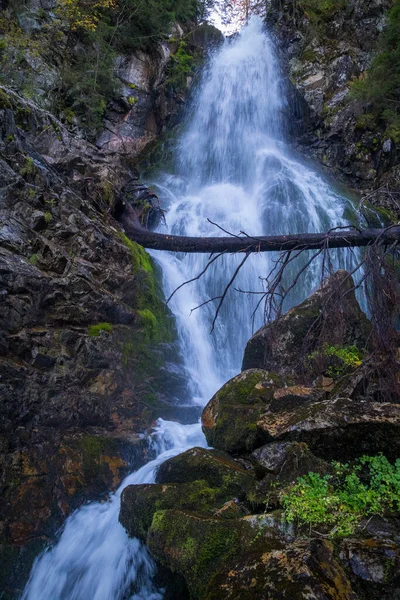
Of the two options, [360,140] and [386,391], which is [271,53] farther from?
[386,391]

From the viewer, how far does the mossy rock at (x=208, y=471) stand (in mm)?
3598

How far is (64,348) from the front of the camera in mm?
5422

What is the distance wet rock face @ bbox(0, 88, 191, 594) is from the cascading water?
393 mm

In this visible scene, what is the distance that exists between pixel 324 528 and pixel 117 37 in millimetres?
17781

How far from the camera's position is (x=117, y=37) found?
15453 millimetres

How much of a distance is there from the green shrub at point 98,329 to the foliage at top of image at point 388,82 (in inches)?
524

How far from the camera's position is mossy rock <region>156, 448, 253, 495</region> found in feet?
11.8

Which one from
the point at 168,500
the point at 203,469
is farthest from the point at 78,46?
the point at 168,500

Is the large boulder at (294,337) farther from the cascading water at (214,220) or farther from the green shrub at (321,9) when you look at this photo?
the green shrub at (321,9)

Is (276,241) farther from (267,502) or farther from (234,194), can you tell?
(234,194)

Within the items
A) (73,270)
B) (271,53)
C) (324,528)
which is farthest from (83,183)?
(271,53)

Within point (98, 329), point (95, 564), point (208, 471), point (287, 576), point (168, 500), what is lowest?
point (95, 564)

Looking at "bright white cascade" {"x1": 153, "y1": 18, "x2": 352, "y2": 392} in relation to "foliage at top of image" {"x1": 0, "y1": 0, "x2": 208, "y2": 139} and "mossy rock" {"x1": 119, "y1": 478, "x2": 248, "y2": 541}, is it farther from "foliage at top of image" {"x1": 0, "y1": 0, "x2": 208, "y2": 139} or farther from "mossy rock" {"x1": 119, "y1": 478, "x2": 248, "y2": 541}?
"foliage at top of image" {"x1": 0, "y1": 0, "x2": 208, "y2": 139}

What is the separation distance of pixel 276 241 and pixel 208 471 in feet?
9.12
